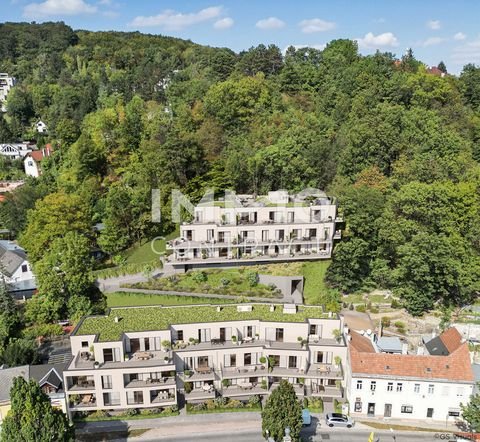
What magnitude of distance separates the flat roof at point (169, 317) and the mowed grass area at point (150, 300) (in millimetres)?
8151

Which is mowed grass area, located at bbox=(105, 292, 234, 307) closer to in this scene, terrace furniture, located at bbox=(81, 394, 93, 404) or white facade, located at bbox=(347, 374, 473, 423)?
terrace furniture, located at bbox=(81, 394, 93, 404)

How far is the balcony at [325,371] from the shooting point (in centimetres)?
3425

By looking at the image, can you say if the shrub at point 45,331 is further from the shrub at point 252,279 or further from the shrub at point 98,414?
the shrub at point 252,279

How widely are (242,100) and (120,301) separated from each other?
120ft

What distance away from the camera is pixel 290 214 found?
5103 cm

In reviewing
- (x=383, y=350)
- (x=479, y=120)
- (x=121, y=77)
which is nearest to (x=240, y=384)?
(x=383, y=350)

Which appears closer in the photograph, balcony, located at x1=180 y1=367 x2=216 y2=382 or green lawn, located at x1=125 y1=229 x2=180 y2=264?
balcony, located at x1=180 y1=367 x2=216 y2=382

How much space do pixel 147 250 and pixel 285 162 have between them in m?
20.6

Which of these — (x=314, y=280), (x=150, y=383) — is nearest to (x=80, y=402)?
(x=150, y=383)

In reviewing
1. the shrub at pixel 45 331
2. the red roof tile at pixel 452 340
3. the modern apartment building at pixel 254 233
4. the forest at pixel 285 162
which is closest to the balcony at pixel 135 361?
the shrub at pixel 45 331

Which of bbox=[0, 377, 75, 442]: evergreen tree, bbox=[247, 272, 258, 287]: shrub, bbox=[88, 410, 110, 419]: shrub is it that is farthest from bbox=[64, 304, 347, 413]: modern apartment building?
bbox=[247, 272, 258, 287]: shrub

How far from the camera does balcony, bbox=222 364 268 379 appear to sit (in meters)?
34.4

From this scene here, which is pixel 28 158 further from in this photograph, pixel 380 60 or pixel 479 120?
pixel 479 120

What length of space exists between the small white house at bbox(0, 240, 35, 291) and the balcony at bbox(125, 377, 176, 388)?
25.8m
